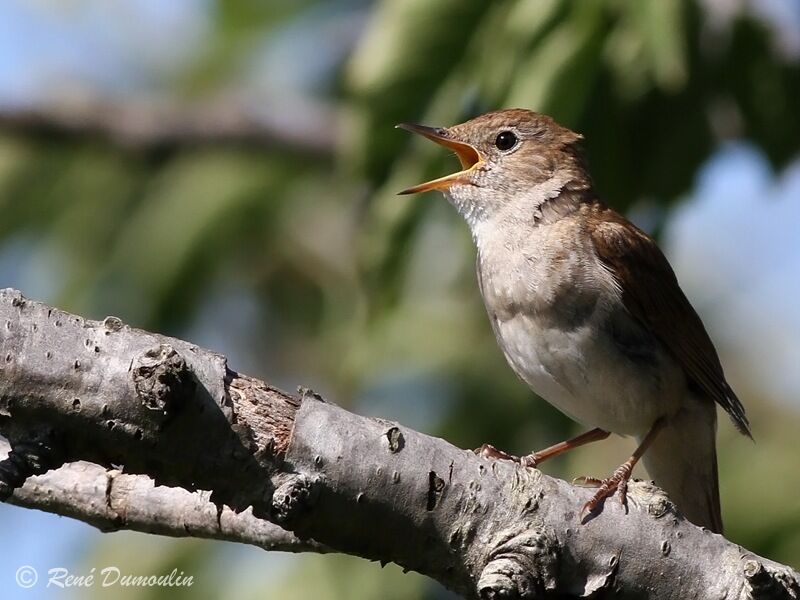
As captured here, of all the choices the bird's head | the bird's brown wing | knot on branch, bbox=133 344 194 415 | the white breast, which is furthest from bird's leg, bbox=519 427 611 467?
knot on branch, bbox=133 344 194 415

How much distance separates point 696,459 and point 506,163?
1548 millimetres

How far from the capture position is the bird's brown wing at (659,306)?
5207 mm

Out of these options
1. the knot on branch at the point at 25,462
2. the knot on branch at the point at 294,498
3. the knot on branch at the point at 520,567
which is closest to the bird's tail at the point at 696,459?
the knot on branch at the point at 520,567

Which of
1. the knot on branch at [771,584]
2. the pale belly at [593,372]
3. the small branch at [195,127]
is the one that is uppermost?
the small branch at [195,127]

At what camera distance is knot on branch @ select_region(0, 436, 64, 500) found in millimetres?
2916

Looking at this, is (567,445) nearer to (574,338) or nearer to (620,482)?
(574,338)

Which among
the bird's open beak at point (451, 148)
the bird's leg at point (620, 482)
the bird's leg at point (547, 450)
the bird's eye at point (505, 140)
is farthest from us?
the bird's eye at point (505, 140)

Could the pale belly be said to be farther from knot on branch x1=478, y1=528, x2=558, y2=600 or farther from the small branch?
the small branch

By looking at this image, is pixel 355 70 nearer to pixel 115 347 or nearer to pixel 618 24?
pixel 618 24

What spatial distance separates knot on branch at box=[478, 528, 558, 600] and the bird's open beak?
1.81 m

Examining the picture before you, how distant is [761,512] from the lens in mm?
5387

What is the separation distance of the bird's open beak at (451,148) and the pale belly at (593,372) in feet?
2.07

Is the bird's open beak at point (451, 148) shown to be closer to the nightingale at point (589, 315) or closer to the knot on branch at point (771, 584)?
the nightingale at point (589, 315)

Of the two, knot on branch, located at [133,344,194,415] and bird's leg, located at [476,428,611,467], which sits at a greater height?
→ bird's leg, located at [476,428,611,467]
